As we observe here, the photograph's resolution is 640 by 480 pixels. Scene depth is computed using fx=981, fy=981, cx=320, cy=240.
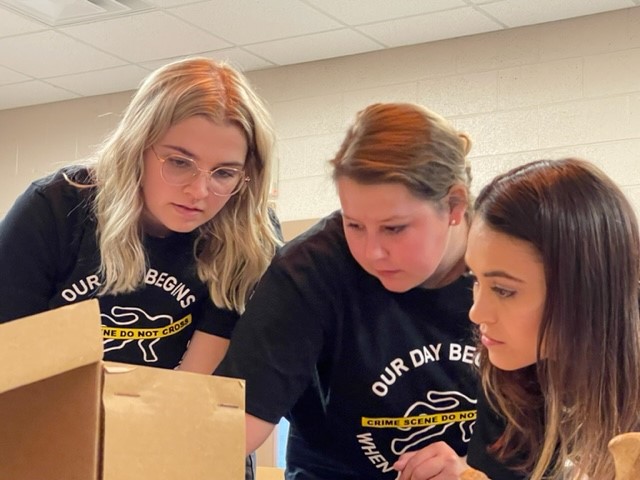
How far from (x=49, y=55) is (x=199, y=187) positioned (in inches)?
112

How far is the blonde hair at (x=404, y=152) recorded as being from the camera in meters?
1.38

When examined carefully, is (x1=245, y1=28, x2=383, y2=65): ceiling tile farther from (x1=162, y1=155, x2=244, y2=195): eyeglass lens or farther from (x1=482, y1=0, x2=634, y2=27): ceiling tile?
(x1=162, y1=155, x2=244, y2=195): eyeglass lens

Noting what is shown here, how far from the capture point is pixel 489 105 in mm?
3740

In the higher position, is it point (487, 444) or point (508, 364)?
point (508, 364)

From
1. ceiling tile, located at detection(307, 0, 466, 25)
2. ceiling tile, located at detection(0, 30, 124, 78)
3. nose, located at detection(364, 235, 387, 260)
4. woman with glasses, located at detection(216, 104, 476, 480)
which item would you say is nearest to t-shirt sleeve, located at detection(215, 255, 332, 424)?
woman with glasses, located at detection(216, 104, 476, 480)

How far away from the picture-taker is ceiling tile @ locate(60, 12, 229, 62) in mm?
3754

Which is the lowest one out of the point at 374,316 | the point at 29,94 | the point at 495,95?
the point at 374,316

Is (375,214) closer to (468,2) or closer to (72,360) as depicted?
(72,360)

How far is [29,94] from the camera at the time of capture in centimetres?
468

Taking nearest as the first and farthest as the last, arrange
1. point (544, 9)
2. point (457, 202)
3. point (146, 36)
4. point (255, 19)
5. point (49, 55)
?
1. point (457, 202)
2. point (544, 9)
3. point (255, 19)
4. point (146, 36)
5. point (49, 55)

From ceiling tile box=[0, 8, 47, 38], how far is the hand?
2.86m

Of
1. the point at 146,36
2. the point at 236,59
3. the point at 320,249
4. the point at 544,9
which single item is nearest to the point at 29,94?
the point at 146,36

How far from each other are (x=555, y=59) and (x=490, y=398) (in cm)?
252

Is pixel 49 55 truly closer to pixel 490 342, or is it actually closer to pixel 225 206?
pixel 225 206
